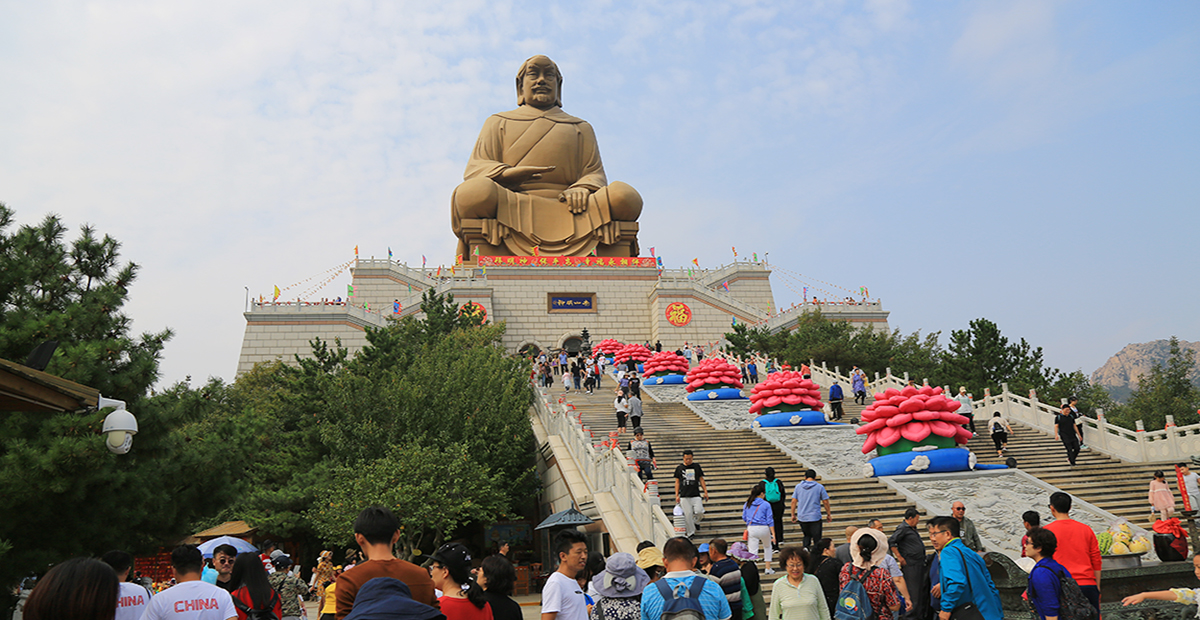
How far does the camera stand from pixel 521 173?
116 ft

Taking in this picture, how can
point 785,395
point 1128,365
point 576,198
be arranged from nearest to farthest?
point 785,395 → point 576,198 → point 1128,365

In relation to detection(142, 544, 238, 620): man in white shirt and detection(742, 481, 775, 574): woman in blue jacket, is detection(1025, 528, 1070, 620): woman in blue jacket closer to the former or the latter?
detection(142, 544, 238, 620): man in white shirt

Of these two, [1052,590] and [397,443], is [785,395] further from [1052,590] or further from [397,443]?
[1052,590]

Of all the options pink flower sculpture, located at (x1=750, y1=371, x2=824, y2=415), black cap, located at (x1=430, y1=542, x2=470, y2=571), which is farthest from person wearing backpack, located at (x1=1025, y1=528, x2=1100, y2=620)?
pink flower sculpture, located at (x1=750, y1=371, x2=824, y2=415)

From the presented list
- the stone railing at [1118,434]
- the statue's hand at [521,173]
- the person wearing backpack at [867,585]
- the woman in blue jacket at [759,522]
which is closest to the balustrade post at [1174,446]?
the stone railing at [1118,434]

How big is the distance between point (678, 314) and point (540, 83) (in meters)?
11.9

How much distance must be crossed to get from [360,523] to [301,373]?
56.6 feet

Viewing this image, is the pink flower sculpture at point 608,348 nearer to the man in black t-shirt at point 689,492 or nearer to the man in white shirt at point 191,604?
the man in black t-shirt at point 689,492

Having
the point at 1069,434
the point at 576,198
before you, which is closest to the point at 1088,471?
the point at 1069,434

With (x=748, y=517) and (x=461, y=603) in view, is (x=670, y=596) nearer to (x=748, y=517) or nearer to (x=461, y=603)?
(x=461, y=603)

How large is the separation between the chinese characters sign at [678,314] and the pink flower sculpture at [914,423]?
1838 cm

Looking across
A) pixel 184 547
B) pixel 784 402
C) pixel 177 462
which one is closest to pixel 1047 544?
pixel 184 547

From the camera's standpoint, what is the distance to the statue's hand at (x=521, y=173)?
3512 centimetres

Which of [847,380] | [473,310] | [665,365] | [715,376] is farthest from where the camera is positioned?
[473,310]
